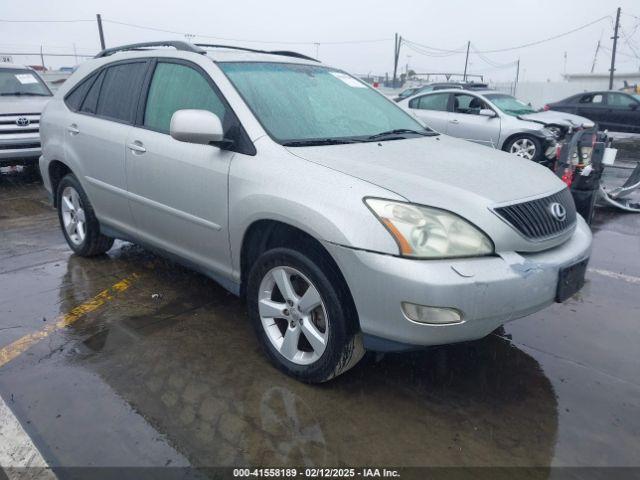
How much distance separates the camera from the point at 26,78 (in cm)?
956

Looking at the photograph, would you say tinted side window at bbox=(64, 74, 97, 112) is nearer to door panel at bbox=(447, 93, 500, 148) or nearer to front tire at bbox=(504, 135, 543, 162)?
door panel at bbox=(447, 93, 500, 148)

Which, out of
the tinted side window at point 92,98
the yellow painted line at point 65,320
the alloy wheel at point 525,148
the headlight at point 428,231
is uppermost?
the tinted side window at point 92,98

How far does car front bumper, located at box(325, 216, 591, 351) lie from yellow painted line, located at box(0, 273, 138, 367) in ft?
6.87

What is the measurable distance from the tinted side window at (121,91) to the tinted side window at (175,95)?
0.20 m

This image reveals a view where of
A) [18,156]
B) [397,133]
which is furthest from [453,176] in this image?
[18,156]

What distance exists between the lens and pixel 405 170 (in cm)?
270

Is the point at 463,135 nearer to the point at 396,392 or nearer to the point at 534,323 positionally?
the point at 534,323

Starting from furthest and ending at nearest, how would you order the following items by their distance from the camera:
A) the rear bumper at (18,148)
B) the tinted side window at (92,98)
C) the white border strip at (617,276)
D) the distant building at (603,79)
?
1. the distant building at (603,79)
2. the rear bumper at (18,148)
3. the white border strip at (617,276)
4. the tinted side window at (92,98)

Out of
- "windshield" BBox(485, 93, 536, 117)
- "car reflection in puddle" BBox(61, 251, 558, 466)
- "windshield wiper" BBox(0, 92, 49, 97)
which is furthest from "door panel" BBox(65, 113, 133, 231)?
"windshield" BBox(485, 93, 536, 117)

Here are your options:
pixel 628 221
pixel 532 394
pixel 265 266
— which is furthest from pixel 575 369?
pixel 628 221

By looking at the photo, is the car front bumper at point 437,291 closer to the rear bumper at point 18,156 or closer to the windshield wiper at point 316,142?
the windshield wiper at point 316,142

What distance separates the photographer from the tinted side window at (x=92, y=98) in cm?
432

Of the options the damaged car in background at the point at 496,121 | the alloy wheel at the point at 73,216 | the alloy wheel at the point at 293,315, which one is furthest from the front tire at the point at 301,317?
the damaged car in background at the point at 496,121

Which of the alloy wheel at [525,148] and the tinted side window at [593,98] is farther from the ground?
the tinted side window at [593,98]
